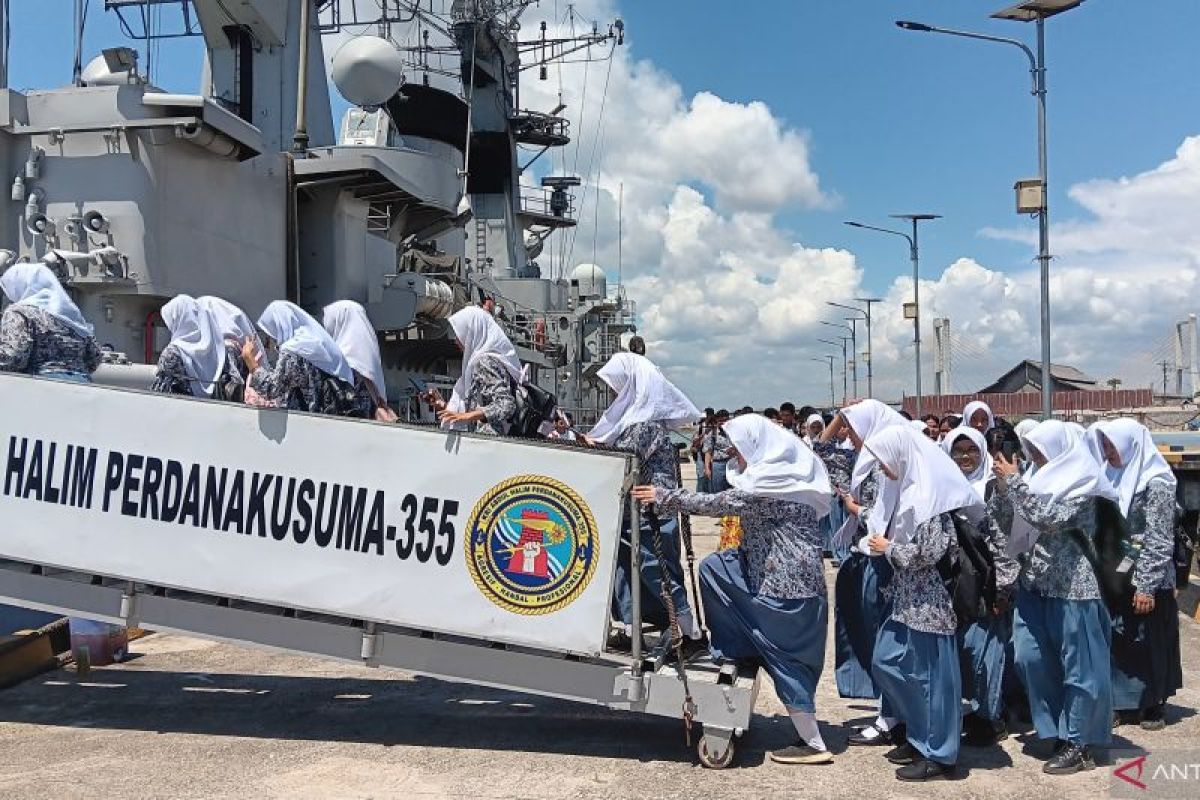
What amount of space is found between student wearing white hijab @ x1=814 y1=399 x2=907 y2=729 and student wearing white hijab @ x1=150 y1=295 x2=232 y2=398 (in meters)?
3.79

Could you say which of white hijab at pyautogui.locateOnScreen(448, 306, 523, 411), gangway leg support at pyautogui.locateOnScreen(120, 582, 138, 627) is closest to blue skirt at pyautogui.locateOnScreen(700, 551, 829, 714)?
white hijab at pyautogui.locateOnScreen(448, 306, 523, 411)

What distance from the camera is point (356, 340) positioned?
20.7ft

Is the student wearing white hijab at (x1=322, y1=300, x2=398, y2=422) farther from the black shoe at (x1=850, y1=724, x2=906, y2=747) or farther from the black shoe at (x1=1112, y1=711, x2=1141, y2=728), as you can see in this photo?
the black shoe at (x1=1112, y1=711, x2=1141, y2=728)

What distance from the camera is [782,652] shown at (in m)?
5.07

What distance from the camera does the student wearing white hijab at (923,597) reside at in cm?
475

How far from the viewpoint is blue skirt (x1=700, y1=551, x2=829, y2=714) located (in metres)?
5.04

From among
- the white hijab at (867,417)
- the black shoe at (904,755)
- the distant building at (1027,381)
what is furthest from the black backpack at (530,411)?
the distant building at (1027,381)

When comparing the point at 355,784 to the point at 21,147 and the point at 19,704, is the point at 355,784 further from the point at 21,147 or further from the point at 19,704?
the point at 21,147

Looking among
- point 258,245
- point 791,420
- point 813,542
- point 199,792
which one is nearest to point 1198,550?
point 791,420

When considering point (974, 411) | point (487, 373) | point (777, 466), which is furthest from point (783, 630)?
point (974, 411)

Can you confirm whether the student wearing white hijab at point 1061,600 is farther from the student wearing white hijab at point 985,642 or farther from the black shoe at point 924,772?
the black shoe at point 924,772

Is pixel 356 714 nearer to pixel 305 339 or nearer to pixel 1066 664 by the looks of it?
pixel 305 339

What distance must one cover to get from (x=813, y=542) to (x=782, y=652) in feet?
1.84

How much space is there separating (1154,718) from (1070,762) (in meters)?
1.21
